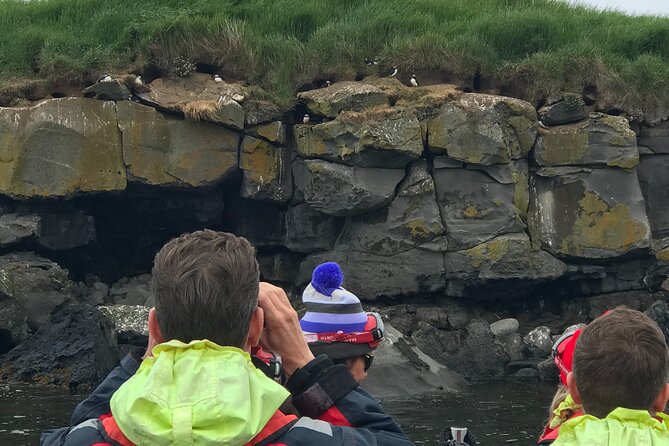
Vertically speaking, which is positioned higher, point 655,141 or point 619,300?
point 655,141

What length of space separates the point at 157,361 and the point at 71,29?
16395 millimetres

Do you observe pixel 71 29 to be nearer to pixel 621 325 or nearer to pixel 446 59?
pixel 446 59

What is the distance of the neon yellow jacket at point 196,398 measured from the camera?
2.00 m

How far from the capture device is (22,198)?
15.6m

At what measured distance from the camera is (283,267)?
56.1ft

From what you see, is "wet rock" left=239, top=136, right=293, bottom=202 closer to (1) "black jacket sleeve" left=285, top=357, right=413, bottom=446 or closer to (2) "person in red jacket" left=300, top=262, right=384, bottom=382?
(2) "person in red jacket" left=300, top=262, right=384, bottom=382

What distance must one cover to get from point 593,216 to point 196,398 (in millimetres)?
14330

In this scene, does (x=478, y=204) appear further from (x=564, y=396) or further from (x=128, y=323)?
(x=564, y=396)

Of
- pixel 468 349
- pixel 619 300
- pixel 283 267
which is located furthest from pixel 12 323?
pixel 619 300

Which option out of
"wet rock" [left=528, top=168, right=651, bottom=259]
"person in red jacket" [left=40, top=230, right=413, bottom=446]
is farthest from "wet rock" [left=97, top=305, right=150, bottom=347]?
"person in red jacket" [left=40, top=230, right=413, bottom=446]

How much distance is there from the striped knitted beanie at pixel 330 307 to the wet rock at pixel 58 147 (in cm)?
1288

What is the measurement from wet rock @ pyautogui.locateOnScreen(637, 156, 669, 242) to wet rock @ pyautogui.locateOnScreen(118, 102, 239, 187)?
6.64 metres

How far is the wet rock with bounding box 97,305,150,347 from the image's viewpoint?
559 inches

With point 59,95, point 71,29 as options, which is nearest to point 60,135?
point 59,95
